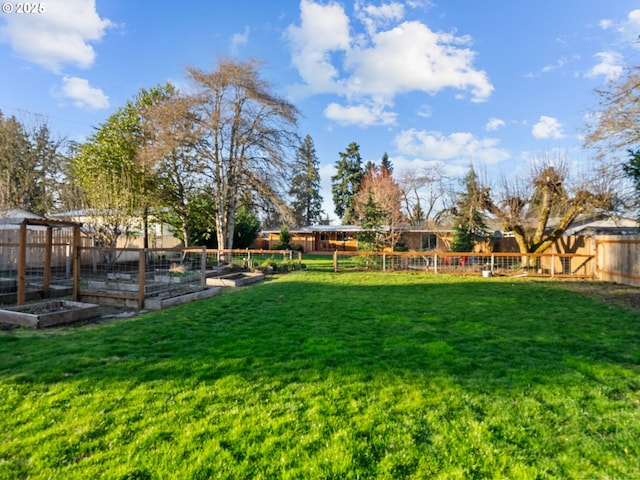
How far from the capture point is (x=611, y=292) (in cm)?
923

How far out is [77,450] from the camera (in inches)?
84.7

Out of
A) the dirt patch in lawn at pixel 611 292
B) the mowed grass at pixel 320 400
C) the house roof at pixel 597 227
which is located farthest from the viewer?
the house roof at pixel 597 227

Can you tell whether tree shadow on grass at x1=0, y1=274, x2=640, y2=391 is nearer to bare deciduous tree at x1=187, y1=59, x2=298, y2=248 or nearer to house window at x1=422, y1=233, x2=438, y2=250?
bare deciduous tree at x1=187, y1=59, x2=298, y2=248

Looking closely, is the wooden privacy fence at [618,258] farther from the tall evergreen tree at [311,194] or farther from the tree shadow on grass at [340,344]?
the tall evergreen tree at [311,194]

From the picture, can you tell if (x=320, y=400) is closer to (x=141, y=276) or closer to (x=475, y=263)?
(x=141, y=276)

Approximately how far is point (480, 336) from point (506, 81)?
13.5 metres

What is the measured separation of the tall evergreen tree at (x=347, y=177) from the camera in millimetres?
44938

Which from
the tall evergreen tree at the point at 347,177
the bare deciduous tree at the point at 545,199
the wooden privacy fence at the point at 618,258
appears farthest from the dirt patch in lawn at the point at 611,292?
the tall evergreen tree at the point at 347,177

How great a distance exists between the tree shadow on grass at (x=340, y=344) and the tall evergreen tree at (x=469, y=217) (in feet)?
32.0

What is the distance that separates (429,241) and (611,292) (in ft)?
63.2

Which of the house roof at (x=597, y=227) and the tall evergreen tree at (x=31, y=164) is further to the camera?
the tall evergreen tree at (x=31, y=164)

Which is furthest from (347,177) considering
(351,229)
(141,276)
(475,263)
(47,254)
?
(141,276)

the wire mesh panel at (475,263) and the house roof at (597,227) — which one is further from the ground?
the house roof at (597,227)

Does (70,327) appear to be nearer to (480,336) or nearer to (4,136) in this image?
(480,336)
